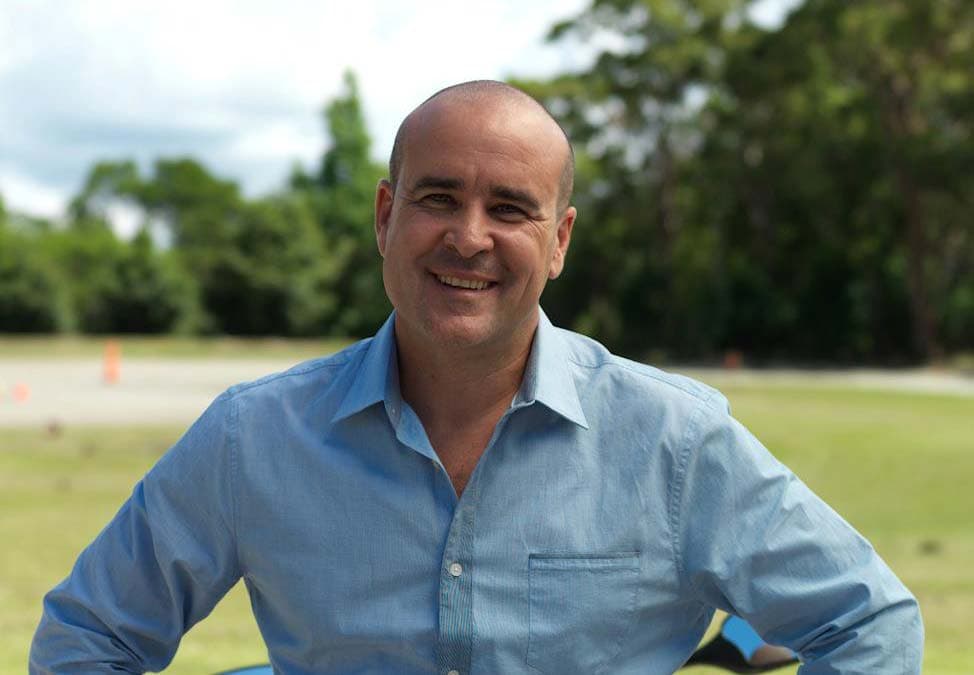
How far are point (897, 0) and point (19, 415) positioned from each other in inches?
963

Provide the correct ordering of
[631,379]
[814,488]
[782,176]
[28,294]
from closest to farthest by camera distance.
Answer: [631,379] → [814,488] → [782,176] → [28,294]

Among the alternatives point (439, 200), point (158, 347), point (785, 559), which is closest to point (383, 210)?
point (439, 200)

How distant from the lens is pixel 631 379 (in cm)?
181

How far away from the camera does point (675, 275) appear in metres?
42.0

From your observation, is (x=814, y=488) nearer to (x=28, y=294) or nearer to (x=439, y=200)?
(x=439, y=200)

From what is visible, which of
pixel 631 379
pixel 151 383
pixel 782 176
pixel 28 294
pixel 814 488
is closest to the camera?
pixel 631 379

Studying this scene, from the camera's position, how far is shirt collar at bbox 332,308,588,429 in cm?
176

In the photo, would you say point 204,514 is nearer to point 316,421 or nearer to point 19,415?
point 316,421

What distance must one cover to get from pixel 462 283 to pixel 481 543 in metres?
0.35

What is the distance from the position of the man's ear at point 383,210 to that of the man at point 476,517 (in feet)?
0.24

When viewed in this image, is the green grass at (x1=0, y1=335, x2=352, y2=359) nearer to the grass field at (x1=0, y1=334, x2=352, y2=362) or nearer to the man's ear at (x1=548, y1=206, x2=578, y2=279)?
the grass field at (x1=0, y1=334, x2=352, y2=362)

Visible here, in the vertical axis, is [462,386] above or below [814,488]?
above

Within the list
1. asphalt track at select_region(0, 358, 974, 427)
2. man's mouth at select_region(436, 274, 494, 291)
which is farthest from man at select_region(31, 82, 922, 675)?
asphalt track at select_region(0, 358, 974, 427)

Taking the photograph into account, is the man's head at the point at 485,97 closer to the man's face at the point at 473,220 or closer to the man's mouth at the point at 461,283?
the man's face at the point at 473,220
